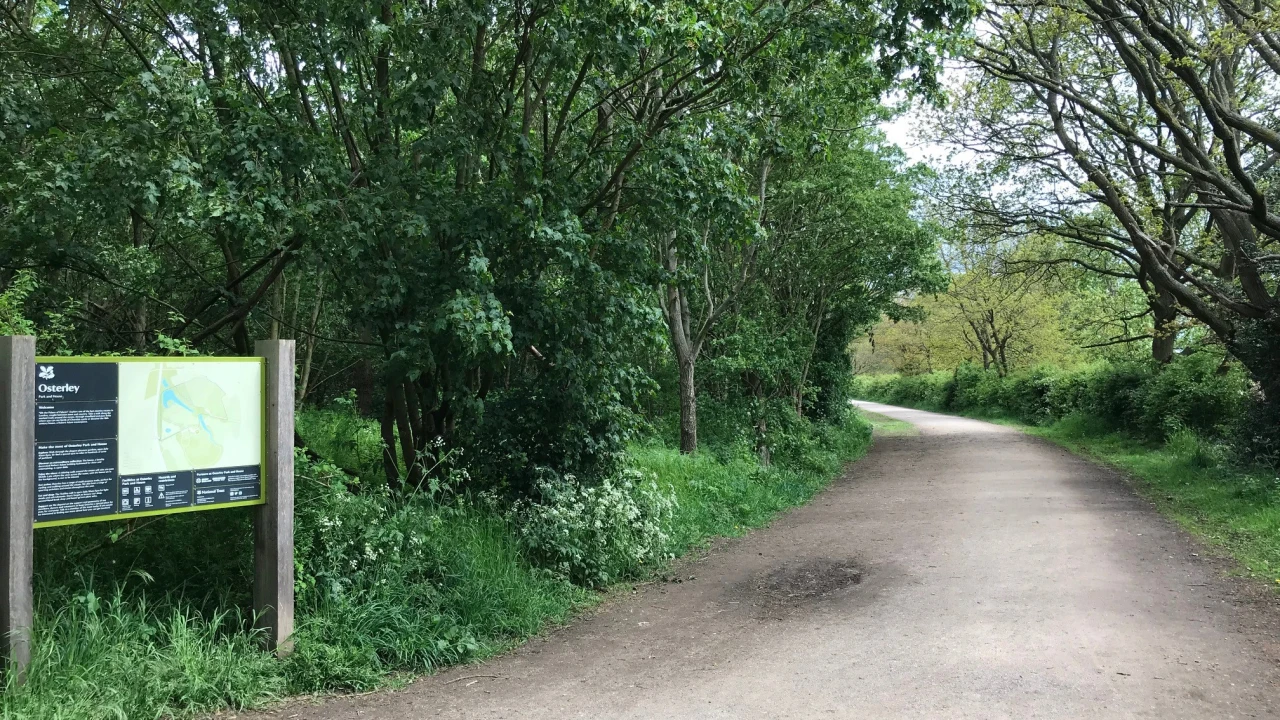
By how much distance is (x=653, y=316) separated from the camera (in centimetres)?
830

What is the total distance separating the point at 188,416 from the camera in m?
5.19

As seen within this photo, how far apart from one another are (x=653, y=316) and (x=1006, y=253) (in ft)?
68.4

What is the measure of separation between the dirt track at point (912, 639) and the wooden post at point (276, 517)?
70 centimetres

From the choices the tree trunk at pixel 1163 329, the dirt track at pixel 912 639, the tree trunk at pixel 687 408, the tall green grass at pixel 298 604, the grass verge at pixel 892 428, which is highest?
the tree trunk at pixel 1163 329

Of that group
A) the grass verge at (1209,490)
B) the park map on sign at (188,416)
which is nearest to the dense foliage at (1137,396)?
the grass verge at (1209,490)

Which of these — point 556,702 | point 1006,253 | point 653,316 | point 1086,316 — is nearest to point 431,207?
point 653,316

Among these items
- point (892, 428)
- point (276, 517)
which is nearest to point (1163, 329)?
point (892, 428)

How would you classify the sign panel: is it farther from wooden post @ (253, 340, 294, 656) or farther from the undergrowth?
the undergrowth

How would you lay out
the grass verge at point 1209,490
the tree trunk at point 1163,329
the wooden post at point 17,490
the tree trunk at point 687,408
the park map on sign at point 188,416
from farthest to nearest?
the tree trunk at point 1163,329
the tree trunk at point 687,408
the grass verge at point 1209,490
the park map on sign at point 188,416
the wooden post at point 17,490

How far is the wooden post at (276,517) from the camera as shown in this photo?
17.7 ft

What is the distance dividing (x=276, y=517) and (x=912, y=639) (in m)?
4.39

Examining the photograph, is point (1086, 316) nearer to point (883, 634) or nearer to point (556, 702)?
point (883, 634)

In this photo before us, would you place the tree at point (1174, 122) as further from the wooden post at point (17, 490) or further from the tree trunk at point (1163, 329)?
the wooden post at point (17, 490)

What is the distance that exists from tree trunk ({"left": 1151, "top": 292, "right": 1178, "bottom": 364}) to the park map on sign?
19.6m
